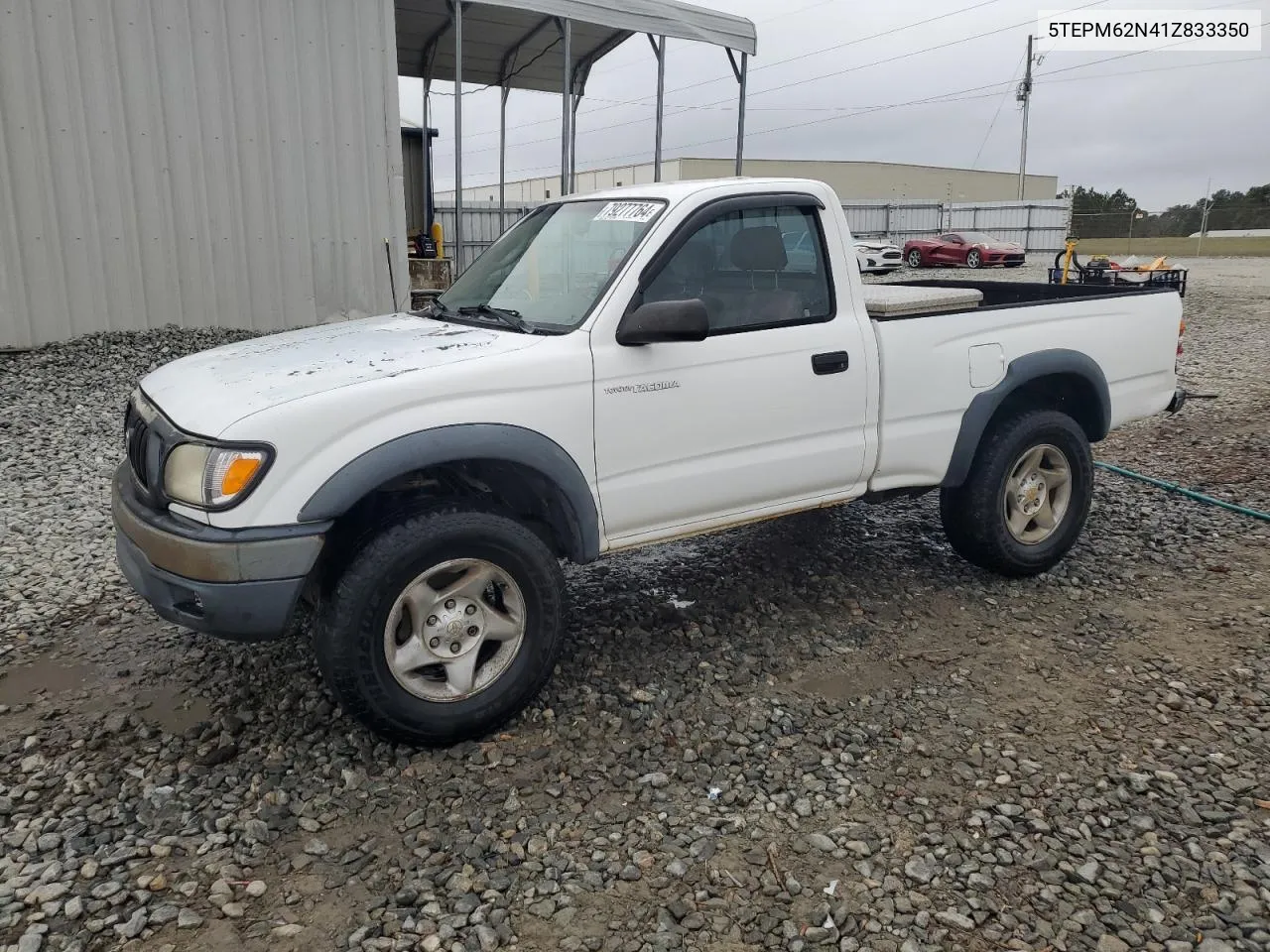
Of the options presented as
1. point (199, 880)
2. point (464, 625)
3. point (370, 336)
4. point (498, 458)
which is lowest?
point (199, 880)

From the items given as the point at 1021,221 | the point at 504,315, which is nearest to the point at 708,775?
the point at 504,315

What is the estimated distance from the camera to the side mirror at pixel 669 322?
3.41 metres

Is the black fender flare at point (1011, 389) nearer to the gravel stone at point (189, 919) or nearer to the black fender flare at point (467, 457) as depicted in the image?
the black fender flare at point (467, 457)

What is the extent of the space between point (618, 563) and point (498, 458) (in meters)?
2.05

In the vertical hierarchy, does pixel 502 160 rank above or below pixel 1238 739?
above

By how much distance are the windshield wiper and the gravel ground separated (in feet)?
4.65

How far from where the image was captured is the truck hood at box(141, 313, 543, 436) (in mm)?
3094

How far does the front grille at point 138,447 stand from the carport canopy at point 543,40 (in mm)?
9131

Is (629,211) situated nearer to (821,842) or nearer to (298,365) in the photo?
(298,365)

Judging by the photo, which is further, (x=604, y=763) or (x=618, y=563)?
(x=618, y=563)

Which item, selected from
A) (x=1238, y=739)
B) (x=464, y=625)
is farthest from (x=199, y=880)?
(x=1238, y=739)

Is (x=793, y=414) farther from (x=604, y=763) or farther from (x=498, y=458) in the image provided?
(x=604, y=763)

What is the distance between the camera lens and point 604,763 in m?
3.29

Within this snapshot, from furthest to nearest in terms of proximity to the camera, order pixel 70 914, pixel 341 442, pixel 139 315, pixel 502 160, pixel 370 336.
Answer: pixel 502 160, pixel 139 315, pixel 370 336, pixel 341 442, pixel 70 914
